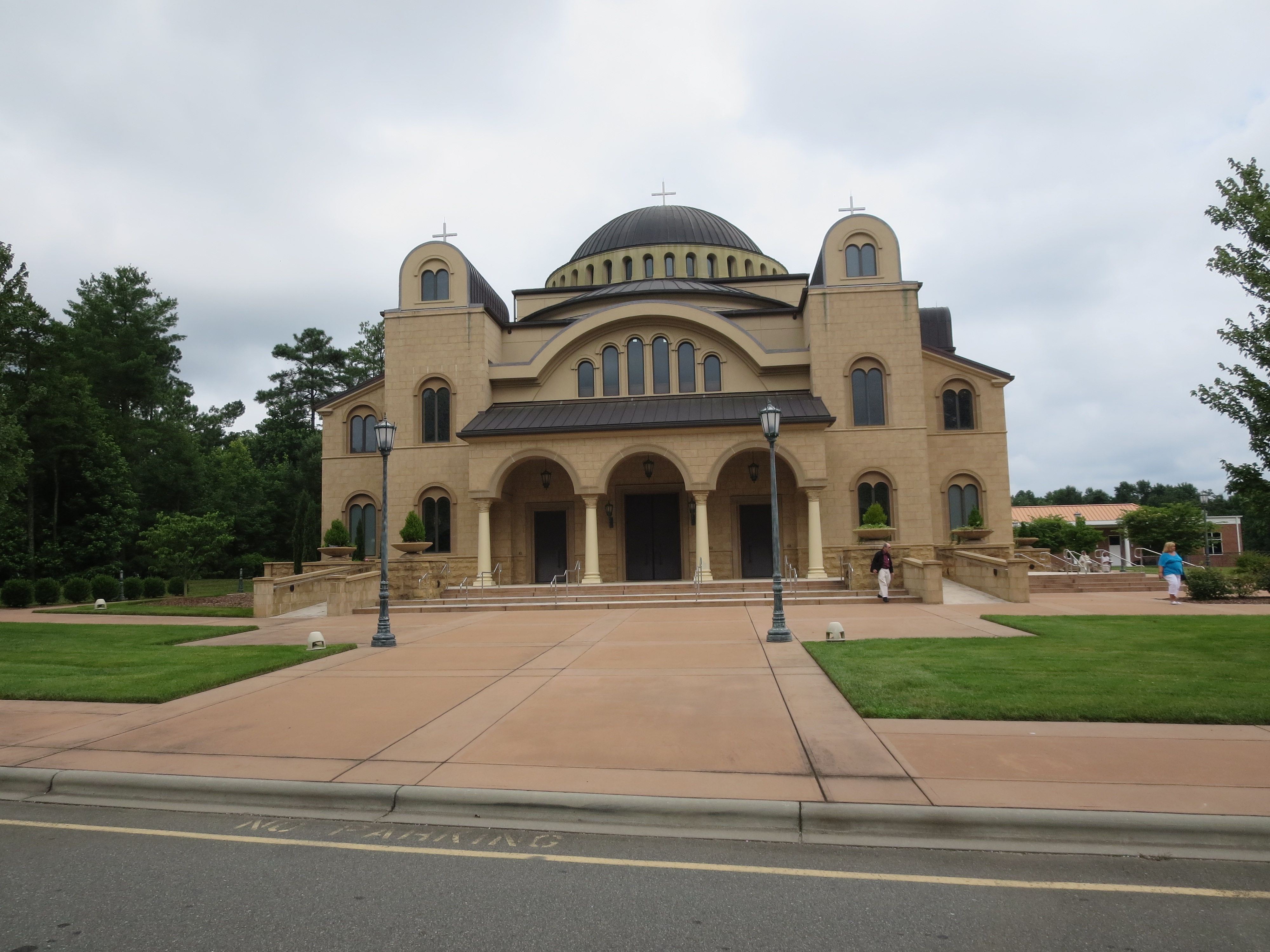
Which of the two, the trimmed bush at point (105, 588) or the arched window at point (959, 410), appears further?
the arched window at point (959, 410)

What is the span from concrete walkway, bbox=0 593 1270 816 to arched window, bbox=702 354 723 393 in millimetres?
17254

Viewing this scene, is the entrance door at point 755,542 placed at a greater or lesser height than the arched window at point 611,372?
lesser

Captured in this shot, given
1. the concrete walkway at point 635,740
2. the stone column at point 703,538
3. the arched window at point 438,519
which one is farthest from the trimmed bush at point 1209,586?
the arched window at point 438,519

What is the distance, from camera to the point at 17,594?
24891mm

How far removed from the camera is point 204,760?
6.65m

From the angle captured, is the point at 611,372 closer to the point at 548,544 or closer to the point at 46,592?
the point at 548,544

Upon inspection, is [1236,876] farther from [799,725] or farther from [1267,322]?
[1267,322]

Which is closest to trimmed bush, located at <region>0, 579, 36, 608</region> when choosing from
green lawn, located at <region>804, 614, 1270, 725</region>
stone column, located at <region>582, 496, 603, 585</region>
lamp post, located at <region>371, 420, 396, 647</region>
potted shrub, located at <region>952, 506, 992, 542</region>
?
lamp post, located at <region>371, 420, 396, 647</region>

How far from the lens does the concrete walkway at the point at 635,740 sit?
5590mm

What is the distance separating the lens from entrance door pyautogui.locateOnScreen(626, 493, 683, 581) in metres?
27.8

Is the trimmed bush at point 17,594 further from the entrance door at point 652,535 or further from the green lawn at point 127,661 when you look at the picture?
the entrance door at point 652,535

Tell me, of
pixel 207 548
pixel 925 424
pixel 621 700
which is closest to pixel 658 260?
pixel 925 424

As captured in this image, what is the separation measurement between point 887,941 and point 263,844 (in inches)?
151

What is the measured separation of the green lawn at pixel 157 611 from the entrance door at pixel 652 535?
1242cm
